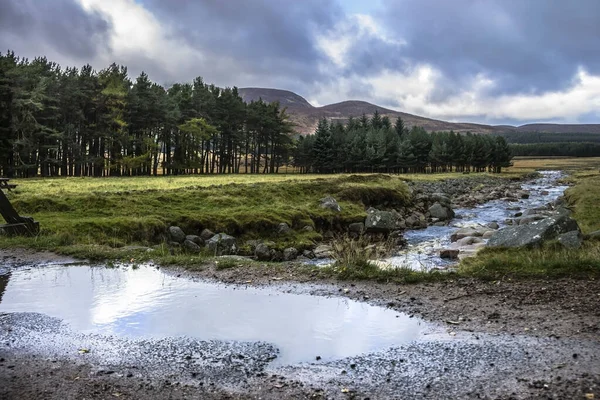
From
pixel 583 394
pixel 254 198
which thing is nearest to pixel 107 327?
pixel 583 394

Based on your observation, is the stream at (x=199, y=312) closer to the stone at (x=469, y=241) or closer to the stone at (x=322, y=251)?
the stone at (x=322, y=251)

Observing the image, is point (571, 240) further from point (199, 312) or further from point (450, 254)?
point (199, 312)

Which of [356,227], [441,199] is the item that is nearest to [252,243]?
[356,227]

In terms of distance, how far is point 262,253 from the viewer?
18.3 meters

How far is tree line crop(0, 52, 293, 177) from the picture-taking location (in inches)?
2100

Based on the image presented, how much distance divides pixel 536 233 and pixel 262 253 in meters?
10.1

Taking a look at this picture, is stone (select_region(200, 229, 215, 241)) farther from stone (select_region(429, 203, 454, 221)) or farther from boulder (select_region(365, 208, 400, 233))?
stone (select_region(429, 203, 454, 221))

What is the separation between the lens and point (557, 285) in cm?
869

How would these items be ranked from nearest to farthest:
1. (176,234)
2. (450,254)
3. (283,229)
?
(450,254) < (176,234) < (283,229)

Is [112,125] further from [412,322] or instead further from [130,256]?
[412,322]

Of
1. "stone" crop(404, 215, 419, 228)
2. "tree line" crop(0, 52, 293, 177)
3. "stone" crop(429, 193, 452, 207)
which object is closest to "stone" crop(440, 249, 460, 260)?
"stone" crop(404, 215, 419, 228)

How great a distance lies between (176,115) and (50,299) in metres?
68.1

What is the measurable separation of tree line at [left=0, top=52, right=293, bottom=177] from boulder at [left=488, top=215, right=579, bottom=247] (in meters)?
51.5

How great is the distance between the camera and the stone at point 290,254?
61.5ft
